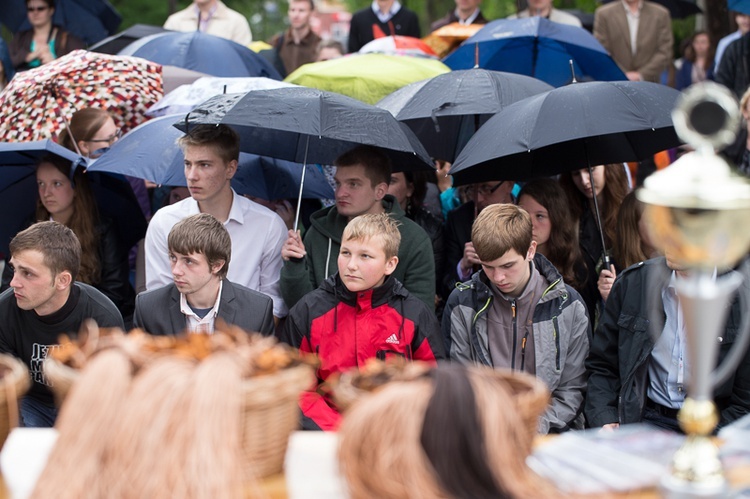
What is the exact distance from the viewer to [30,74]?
20.9 ft

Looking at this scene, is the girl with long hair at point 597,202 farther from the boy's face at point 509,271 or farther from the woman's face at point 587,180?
the boy's face at point 509,271

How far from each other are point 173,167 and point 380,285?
1.89 m

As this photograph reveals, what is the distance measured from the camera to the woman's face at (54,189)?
5.74 metres

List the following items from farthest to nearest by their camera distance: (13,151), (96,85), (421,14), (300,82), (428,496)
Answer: (421,14), (300,82), (96,85), (13,151), (428,496)

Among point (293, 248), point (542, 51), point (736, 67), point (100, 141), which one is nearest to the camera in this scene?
point (293, 248)

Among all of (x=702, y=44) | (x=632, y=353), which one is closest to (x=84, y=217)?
(x=632, y=353)

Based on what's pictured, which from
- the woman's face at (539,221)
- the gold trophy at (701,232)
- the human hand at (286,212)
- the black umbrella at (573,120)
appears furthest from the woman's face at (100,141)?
the gold trophy at (701,232)

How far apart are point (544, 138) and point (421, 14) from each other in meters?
18.5

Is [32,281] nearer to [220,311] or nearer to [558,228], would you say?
[220,311]

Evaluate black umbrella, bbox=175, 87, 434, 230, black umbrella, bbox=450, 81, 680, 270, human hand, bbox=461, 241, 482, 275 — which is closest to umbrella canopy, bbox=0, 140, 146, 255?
black umbrella, bbox=175, 87, 434, 230

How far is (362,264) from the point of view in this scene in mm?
4457

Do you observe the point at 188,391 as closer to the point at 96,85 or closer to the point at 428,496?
the point at 428,496

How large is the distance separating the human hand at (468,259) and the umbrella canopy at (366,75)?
5.68ft

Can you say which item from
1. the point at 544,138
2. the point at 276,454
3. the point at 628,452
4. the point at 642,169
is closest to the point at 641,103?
the point at 544,138
